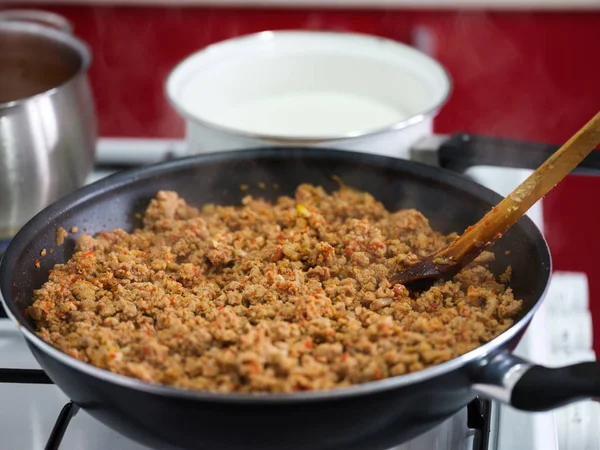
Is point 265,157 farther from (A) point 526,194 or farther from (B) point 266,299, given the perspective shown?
(A) point 526,194

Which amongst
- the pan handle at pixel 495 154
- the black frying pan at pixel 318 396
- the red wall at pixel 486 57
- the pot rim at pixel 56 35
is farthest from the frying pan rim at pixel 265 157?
the red wall at pixel 486 57

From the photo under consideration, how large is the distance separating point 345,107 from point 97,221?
0.60 m

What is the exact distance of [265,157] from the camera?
1077mm

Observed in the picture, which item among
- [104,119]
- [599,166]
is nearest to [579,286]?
[599,166]

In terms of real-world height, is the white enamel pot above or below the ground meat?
above

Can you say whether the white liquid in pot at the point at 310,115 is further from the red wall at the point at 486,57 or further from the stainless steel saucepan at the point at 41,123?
the red wall at the point at 486,57

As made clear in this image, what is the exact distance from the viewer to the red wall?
6.66ft

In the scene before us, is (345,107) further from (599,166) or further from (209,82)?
(599,166)

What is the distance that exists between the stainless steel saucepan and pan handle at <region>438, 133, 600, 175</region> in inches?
23.7

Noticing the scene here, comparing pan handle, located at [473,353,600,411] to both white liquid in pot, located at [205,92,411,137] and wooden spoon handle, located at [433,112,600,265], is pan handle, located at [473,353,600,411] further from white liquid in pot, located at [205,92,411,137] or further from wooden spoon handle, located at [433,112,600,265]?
white liquid in pot, located at [205,92,411,137]

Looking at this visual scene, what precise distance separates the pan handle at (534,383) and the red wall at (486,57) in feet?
4.83

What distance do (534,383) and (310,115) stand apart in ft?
2.71

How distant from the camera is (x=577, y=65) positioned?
2.05 metres

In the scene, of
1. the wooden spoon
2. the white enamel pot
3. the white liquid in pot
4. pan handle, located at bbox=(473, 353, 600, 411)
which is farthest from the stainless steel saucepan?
pan handle, located at bbox=(473, 353, 600, 411)
